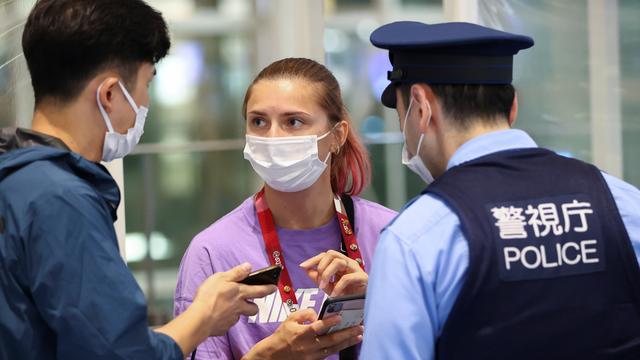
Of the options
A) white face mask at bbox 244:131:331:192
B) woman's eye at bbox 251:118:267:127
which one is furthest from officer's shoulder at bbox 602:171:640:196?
woman's eye at bbox 251:118:267:127

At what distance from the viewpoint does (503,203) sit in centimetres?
162

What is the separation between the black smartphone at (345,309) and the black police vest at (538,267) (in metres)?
0.56

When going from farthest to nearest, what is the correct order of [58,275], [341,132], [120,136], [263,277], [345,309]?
[341,132] → [345,309] → [263,277] → [120,136] → [58,275]

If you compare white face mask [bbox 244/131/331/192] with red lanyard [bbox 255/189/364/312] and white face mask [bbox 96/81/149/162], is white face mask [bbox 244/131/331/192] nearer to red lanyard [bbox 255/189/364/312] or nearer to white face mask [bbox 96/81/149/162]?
red lanyard [bbox 255/189/364/312]

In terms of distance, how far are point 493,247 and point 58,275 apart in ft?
2.44

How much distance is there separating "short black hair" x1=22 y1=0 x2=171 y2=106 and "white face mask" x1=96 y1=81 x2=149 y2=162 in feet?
0.16

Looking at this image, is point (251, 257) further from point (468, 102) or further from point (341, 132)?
point (468, 102)

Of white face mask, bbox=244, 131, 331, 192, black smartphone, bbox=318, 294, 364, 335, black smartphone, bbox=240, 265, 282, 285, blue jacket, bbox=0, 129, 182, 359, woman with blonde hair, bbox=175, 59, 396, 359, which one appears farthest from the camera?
white face mask, bbox=244, 131, 331, 192

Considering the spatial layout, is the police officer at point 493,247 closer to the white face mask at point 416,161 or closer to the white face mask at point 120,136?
the white face mask at point 416,161

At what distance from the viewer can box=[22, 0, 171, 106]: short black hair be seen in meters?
1.67

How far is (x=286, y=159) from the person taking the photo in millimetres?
2480

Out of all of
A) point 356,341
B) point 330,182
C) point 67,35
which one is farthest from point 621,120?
point 67,35

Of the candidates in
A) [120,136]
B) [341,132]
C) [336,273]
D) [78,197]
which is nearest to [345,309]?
[336,273]

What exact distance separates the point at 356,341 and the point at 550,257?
2.72ft
